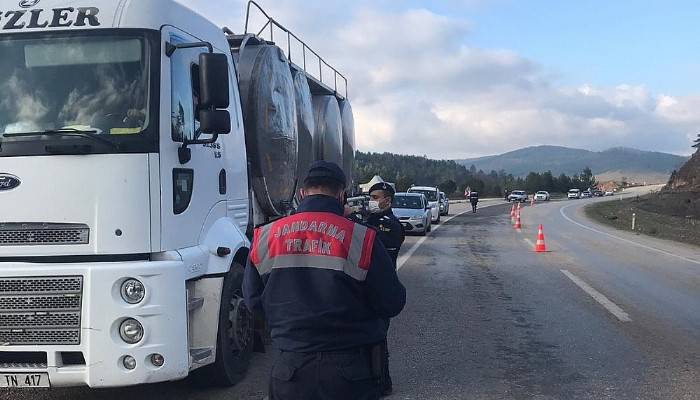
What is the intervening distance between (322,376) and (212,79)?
7.98ft

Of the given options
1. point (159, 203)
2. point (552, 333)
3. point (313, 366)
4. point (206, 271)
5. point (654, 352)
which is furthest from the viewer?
point (552, 333)

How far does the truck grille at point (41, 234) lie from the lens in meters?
4.07

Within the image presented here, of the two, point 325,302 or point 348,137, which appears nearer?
point 325,302

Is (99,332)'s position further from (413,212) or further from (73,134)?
(413,212)

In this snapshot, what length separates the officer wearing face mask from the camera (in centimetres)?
623

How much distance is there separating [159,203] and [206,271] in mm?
737

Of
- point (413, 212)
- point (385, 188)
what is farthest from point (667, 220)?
point (385, 188)

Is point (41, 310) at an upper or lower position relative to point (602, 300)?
upper

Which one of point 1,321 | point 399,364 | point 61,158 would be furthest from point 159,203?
point 399,364

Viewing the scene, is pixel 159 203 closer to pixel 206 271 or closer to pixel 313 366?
pixel 206 271

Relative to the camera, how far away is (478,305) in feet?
29.7

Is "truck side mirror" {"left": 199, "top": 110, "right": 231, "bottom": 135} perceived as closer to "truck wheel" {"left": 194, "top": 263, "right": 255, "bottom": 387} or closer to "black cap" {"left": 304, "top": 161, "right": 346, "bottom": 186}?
"truck wheel" {"left": 194, "top": 263, "right": 255, "bottom": 387}

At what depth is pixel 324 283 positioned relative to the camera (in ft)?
9.04

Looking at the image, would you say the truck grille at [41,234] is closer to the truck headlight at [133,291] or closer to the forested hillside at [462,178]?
the truck headlight at [133,291]
